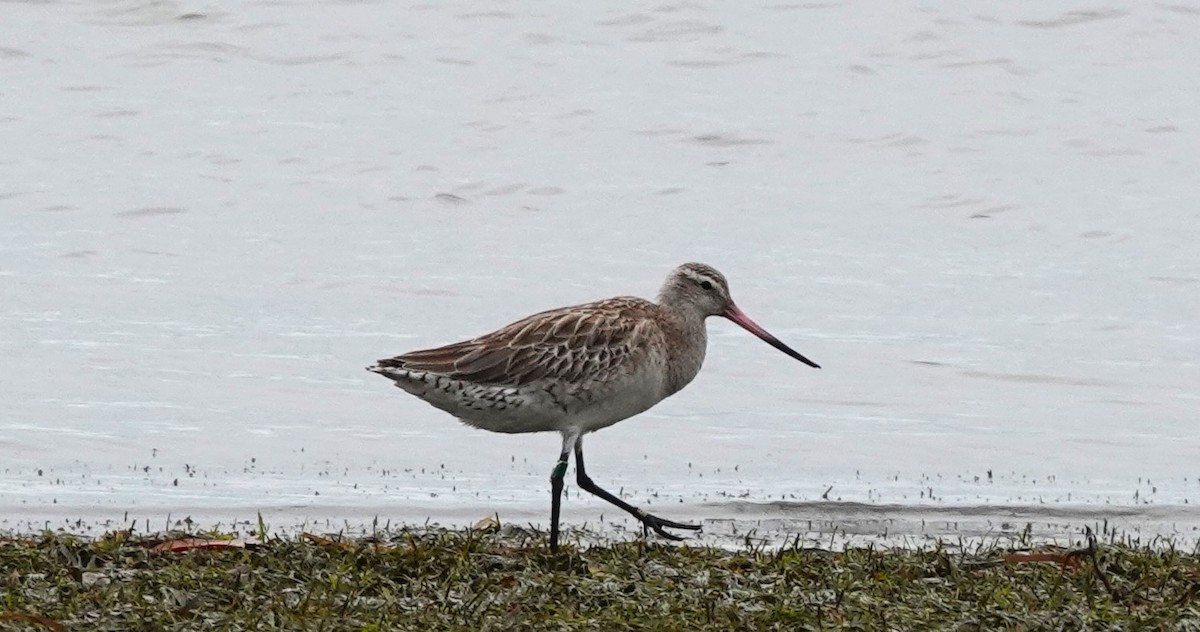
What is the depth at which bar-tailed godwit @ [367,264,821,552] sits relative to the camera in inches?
317

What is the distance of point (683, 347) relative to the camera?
28.1ft

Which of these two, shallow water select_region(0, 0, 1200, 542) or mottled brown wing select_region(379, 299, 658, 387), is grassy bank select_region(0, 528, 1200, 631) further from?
shallow water select_region(0, 0, 1200, 542)

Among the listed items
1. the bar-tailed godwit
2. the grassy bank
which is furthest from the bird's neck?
the grassy bank

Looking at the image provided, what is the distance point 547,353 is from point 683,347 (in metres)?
0.74

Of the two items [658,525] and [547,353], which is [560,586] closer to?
[658,525]

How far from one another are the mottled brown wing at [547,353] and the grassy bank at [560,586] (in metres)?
0.94

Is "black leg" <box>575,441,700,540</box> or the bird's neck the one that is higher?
the bird's neck

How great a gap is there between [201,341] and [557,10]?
10960 millimetres

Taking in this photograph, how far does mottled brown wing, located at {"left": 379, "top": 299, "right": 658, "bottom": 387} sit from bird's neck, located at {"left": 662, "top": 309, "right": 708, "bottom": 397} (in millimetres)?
206

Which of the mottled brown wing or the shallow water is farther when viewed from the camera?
the shallow water

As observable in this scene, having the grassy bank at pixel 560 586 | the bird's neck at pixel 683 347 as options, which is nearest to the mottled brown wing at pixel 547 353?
the bird's neck at pixel 683 347

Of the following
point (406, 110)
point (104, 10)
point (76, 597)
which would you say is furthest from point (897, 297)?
point (104, 10)

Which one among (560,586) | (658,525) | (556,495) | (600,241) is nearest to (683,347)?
(658,525)

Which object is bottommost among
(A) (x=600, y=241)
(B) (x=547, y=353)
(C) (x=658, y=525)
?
(C) (x=658, y=525)
